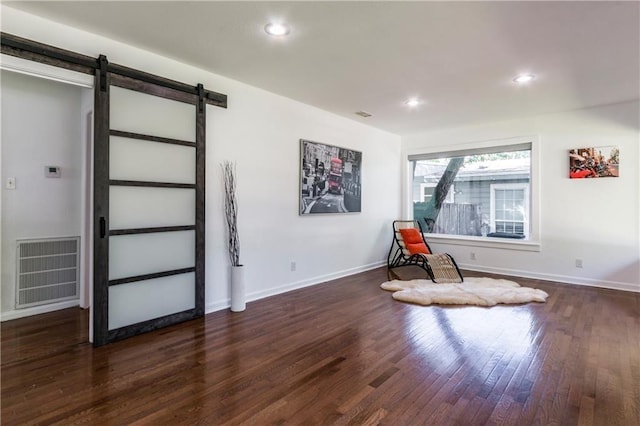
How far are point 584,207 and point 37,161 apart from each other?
6.84 meters

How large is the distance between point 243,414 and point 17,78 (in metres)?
3.88

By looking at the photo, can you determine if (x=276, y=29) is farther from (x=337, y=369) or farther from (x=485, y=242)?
(x=485, y=242)

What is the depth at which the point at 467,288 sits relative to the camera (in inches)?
175

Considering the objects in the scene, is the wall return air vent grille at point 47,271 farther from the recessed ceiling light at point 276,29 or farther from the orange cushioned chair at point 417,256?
the orange cushioned chair at point 417,256

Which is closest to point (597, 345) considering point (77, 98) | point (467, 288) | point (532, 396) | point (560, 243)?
point (532, 396)

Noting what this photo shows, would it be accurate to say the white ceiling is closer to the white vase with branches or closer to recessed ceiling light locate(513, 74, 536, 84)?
recessed ceiling light locate(513, 74, 536, 84)

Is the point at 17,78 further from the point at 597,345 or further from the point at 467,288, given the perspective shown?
the point at 597,345

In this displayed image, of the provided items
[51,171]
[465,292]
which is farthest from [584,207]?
[51,171]

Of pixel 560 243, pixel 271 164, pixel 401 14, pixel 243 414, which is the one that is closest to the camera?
pixel 243 414

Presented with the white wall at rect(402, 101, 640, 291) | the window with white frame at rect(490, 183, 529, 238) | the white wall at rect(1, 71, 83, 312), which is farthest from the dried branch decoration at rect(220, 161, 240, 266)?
the window with white frame at rect(490, 183, 529, 238)

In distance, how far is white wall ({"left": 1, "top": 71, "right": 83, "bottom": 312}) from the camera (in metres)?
3.29

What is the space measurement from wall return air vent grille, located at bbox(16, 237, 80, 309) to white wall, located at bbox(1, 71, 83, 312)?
2.5 inches

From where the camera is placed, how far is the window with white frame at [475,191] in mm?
5508

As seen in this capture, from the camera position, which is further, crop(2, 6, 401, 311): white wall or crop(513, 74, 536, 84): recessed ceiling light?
crop(513, 74, 536, 84): recessed ceiling light
